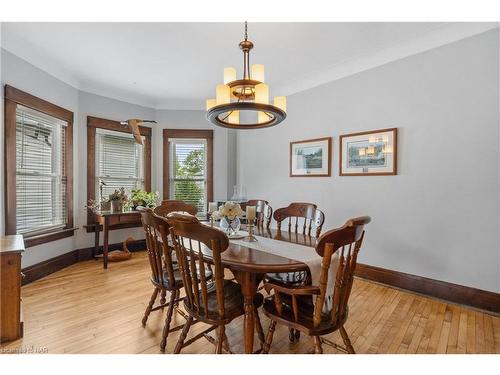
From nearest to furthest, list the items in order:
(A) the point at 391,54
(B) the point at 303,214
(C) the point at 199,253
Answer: (C) the point at 199,253, (B) the point at 303,214, (A) the point at 391,54

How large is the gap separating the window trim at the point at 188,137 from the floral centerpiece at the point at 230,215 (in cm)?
255

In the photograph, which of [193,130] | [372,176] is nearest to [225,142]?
[193,130]

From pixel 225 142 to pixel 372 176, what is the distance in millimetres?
2703

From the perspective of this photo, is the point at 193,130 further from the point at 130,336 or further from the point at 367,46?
the point at 130,336

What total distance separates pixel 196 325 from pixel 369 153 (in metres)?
2.67

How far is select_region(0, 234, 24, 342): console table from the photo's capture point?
77.7 inches

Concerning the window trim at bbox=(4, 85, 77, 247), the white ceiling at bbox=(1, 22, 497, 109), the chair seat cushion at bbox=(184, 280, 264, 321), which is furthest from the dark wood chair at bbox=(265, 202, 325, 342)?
the window trim at bbox=(4, 85, 77, 247)

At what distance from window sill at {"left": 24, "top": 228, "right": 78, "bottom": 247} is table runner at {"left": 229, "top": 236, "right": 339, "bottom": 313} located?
8.68 feet

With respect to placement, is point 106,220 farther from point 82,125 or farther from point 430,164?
point 430,164

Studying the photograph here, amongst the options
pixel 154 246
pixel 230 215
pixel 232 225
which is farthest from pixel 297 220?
pixel 154 246

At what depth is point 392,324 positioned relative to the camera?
2.29m

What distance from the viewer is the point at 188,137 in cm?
495

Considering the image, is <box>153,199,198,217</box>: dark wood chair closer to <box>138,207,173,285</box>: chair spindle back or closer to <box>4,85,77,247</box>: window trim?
<box>138,207,173,285</box>: chair spindle back

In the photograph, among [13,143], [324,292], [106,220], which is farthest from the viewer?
[106,220]
